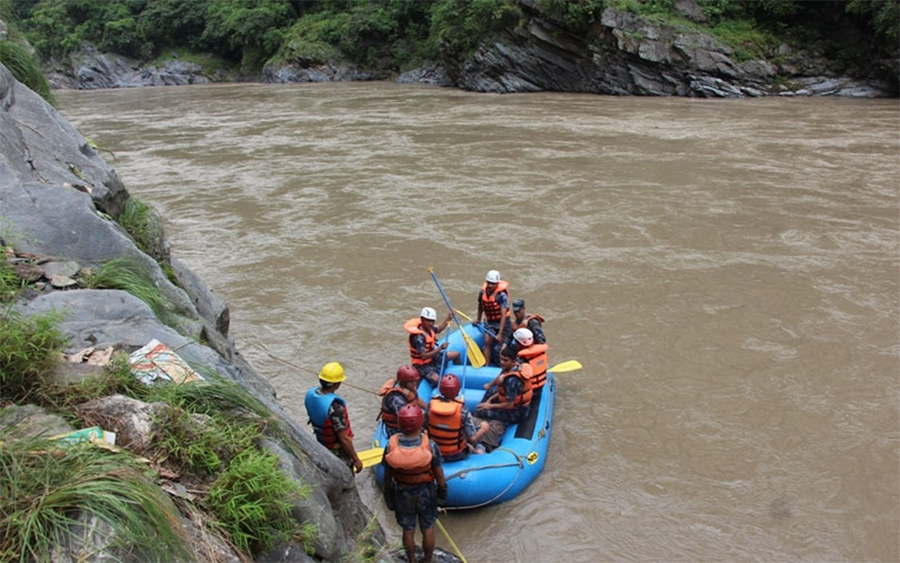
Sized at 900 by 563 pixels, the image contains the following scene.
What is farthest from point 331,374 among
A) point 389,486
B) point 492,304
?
point 492,304

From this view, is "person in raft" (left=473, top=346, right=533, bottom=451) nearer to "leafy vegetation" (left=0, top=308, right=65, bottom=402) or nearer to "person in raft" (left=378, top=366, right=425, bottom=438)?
"person in raft" (left=378, top=366, right=425, bottom=438)

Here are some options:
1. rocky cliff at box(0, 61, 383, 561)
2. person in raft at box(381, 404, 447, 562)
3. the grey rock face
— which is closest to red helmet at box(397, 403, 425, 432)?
person in raft at box(381, 404, 447, 562)

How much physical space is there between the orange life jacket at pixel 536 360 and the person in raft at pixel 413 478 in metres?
1.87

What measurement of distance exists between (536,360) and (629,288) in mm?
3329

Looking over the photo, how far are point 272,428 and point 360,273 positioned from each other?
21.0ft

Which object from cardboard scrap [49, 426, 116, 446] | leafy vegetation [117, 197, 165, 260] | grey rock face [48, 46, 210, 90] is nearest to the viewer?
cardboard scrap [49, 426, 116, 446]

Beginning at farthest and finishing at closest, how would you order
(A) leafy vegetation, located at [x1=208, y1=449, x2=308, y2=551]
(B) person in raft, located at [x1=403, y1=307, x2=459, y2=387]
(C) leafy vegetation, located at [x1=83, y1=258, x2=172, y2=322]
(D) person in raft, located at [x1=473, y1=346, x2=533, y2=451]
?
(B) person in raft, located at [x1=403, y1=307, x2=459, y2=387]
(D) person in raft, located at [x1=473, y1=346, x2=533, y2=451]
(C) leafy vegetation, located at [x1=83, y1=258, x2=172, y2=322]
(A) leafy vegetation, located at [x1=208, y1=449, x2=308, y2=551]

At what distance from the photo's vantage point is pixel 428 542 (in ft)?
13.3

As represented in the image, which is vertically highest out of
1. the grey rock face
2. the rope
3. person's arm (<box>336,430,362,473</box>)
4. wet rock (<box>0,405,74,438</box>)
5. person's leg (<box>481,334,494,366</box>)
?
wet rock (<box>0,405,74,438</box>)

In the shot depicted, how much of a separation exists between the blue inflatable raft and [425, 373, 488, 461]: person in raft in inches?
3.3

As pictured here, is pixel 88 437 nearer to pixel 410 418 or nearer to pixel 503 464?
Result: pixel 410 418

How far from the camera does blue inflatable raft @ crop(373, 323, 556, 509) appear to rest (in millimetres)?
4762

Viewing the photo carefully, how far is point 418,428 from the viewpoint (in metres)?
3.84

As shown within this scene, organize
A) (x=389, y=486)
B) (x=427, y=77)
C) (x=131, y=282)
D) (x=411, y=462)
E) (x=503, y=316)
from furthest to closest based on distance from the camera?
(x=427, y=77)
(x=503, y=316)
(x=389, y=486)
(x=411, y=462)
(x=131, y=282)
